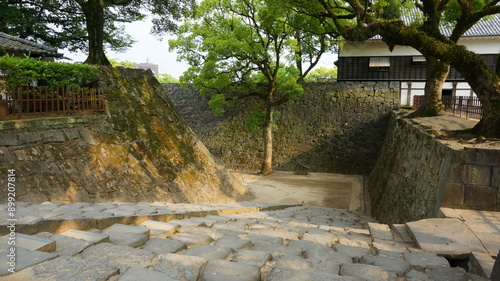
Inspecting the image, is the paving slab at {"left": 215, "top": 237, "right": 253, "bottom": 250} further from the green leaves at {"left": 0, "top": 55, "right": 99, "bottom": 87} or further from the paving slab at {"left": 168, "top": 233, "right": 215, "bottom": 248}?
the green leaves at {"left": 0, "top": 55, "right": 99, "bottom": 87}

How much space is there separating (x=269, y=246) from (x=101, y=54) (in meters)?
11.4

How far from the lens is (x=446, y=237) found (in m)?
3.82

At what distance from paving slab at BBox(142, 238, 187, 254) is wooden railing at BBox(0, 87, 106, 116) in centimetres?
599

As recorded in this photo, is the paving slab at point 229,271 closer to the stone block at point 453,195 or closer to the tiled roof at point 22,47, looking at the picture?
the stone block at point 453,195

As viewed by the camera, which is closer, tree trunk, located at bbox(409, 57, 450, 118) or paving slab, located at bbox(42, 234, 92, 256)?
paving slab, located at bbox(42, 234, 92, 256)

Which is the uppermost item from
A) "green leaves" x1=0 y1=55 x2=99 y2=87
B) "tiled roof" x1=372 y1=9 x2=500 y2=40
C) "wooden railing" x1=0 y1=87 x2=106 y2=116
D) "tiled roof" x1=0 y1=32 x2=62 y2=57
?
"tiled roof" x1=372 y1=9 x2=500 y2=40

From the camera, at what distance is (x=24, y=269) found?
190 cm

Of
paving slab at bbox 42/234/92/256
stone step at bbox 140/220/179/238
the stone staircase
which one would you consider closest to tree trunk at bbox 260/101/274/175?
the stone staircase

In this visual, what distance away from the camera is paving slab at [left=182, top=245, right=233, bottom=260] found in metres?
2.67

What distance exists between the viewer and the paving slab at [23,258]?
6.20 feet

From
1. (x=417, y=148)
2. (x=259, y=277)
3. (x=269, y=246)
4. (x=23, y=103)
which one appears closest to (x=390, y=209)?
(x=417, y=148)

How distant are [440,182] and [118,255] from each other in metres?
5.65

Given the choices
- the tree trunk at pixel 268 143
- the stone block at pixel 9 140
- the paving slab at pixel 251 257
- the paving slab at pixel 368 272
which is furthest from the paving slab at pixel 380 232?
the tree trunk at pixel 268 143

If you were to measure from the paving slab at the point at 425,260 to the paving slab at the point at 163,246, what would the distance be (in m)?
2.01
